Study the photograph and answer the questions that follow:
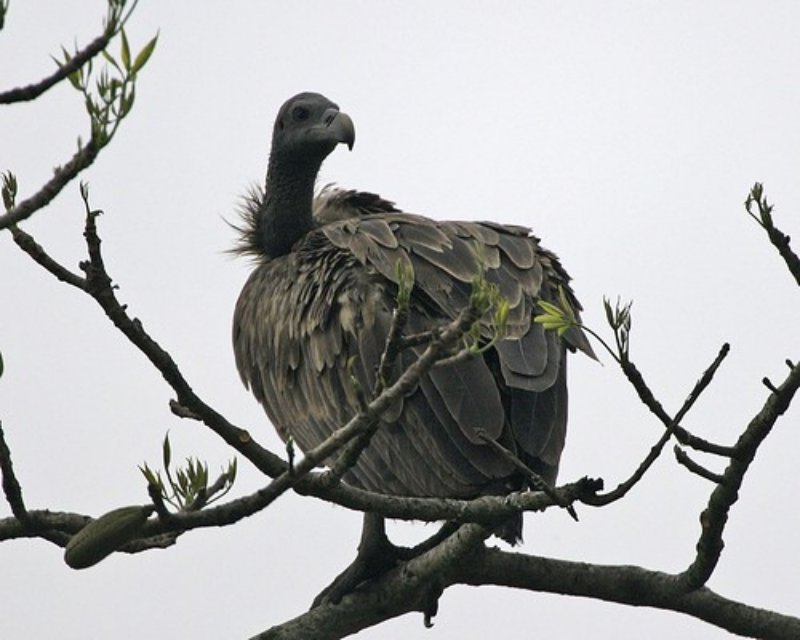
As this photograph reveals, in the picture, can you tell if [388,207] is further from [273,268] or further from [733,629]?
[733,629]

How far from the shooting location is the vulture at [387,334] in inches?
271

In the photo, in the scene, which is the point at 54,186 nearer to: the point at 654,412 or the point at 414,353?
the point at 654,412

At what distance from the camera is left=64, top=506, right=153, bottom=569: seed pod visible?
4078mm

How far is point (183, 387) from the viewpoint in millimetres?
4320

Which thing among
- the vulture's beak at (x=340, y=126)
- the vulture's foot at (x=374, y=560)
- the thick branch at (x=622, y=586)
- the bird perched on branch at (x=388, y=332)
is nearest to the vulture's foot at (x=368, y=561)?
the vulture's foot at (x=374, y=560)

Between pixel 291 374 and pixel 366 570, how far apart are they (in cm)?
143

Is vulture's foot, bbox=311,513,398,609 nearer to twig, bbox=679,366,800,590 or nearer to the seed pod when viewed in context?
twig, bbox=679,366,800,590

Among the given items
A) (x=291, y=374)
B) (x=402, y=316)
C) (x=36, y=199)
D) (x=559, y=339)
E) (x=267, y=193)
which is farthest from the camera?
(x=267, y=193)

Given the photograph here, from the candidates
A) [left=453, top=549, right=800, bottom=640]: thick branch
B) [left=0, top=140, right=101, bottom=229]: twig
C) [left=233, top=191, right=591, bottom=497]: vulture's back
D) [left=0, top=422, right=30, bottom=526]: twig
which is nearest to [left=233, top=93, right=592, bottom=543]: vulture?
[left=233, top=191, right=591, bottom=497]: vulture's back

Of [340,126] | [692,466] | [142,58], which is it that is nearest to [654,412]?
[692,466]

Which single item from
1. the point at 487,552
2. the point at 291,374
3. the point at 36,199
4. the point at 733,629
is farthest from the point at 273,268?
the point at 36,199

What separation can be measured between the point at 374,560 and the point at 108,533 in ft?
11.9

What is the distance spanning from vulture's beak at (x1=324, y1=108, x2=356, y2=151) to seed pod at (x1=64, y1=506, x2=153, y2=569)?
5.14 metres

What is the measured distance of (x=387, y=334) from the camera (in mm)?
7488
